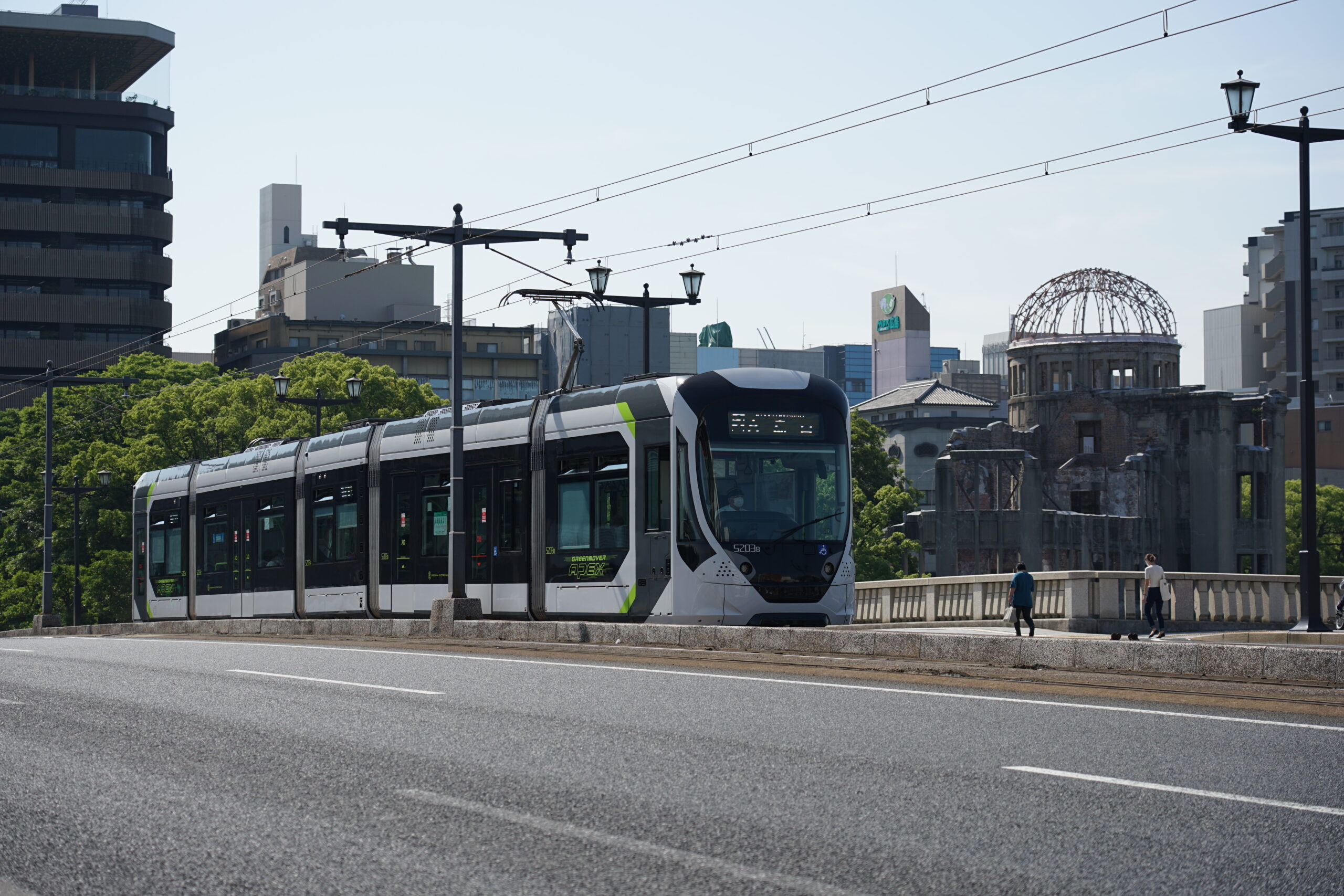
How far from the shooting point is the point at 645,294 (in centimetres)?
3116

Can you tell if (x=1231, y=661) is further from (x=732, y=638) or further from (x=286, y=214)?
(x=286, y=214)

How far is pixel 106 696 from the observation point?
1301 cm

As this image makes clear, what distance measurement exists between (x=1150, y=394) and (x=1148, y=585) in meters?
59.6

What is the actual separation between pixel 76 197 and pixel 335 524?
106374 millimetres

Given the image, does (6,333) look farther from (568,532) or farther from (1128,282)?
(568,532)

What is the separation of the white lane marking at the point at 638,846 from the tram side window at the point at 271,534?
2404cm

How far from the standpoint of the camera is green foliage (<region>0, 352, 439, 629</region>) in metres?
64.6

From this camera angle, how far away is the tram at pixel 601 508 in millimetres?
21531

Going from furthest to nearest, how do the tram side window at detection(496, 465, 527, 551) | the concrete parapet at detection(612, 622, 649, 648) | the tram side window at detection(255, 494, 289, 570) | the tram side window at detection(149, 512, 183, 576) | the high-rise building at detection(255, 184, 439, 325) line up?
the high-rise building at detection(255, 184, 439, 325), the tram side window at detection(149, 512, 183, 576), the tram side window at detection(255, 494, 289, 570), the tram side window at detection(496, 465, 527, 551), the concrete parapet at detection(612, 622, 649, 648)

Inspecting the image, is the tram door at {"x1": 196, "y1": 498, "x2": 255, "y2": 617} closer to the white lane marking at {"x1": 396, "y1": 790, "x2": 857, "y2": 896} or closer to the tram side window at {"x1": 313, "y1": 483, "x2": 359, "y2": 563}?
the tram side window at {"x1": 313, "y1": 483, "x2": 359, "y2": 563}

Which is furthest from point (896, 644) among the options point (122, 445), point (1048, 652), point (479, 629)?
point (122, 445)

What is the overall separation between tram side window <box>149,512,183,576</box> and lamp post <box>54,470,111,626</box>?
1815cm

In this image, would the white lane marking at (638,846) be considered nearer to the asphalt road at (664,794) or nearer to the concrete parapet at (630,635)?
the asphalt road at (664,794)

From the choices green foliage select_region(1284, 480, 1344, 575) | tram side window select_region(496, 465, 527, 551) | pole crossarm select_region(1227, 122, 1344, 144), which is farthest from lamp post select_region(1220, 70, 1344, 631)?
green foliage select_region(1284, 480, 1344, 575)
